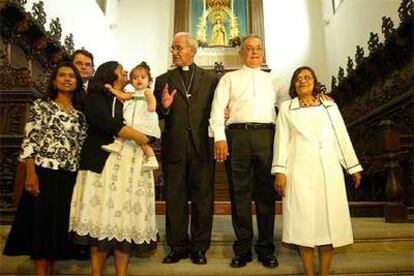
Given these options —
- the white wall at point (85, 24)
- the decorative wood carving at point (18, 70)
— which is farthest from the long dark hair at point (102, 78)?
the white wall at point (85, 24)

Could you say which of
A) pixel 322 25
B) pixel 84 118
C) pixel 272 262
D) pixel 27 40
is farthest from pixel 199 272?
pixel 322 25

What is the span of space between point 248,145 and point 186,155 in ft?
1.59

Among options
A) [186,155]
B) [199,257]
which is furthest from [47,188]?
[199,257]

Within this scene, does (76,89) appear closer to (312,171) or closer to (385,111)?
(312,171)

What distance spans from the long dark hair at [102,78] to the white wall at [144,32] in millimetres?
8175

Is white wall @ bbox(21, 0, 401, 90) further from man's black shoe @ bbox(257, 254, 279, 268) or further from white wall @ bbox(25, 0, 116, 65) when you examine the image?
man's black shoe @ bbox(257, 254, 279, 268)

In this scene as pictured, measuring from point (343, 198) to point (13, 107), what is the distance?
11.2 feet

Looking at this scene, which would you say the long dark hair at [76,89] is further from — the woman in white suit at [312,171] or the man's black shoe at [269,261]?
the man's black shoe at [269,261]

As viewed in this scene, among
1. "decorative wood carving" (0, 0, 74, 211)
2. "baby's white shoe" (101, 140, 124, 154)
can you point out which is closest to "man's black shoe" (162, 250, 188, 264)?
"baby's white shoe" (101, 140, 124, 154)

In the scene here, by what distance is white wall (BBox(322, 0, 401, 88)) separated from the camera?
23.7 ft

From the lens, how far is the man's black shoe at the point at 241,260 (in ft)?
9.29

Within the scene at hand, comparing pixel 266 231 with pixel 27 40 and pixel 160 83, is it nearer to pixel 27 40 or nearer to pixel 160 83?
pixel 160 83

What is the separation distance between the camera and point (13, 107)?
13.6ft

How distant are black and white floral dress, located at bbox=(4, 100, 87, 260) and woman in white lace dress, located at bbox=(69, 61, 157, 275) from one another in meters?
0.14
